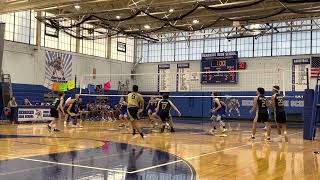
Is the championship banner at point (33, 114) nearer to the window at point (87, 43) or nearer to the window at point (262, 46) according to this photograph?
the window at point (87, 43)

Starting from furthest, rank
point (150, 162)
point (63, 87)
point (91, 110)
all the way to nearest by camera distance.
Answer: point (63, 87) < point (91, 110) < point (150, 162)

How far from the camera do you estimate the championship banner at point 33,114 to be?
21812 millimetres

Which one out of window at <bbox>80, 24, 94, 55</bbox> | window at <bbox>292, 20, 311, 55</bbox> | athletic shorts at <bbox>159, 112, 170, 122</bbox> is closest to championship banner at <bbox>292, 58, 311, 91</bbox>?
window at <bbox>292, 20, 311, 55</bbox>

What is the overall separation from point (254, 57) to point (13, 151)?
2307 cm

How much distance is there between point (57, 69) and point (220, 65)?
11623 mm

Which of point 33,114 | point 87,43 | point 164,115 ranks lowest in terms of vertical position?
point 33,114

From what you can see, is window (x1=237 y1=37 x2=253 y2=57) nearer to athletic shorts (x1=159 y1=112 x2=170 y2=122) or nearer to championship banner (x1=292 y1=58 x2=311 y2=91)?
championship banner (x1=292 y1=58 x2=311 y2=91)

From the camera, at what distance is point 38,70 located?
26.6m

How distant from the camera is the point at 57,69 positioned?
2780 cm

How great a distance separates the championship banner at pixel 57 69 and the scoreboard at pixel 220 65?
952 centimetres

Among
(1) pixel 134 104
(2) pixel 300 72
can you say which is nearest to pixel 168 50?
(2) pixel 300 72

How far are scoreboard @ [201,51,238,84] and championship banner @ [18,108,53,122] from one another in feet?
38.2

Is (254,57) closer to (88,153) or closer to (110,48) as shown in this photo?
Result: (110,48)

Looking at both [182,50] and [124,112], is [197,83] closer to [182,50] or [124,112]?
[182,50]
